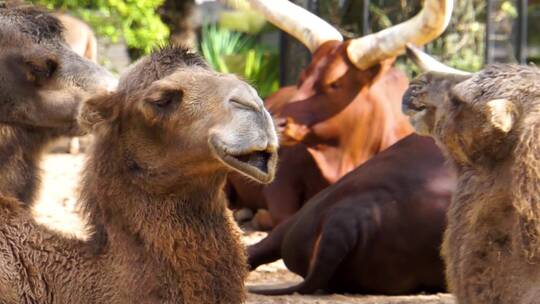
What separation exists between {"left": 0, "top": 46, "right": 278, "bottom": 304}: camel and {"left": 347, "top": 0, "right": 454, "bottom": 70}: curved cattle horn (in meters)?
4.11

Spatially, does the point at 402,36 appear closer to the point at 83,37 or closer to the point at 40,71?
the point at 40,71

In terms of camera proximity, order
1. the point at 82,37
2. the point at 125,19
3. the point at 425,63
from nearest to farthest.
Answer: the point at 425,63, the point at 82,37, the point at 125,19

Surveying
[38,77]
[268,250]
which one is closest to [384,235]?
[268,250]

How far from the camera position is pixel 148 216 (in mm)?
4289

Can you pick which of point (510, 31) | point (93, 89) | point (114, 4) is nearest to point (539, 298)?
point (93, 89)

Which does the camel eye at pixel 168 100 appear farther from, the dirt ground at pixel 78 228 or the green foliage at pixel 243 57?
the green foliage at pixel 243 57

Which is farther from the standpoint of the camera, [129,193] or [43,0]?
[43,0]

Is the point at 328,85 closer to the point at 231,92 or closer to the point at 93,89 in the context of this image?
the point at 93,89

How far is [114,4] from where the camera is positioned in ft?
41.5

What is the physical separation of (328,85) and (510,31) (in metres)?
7.38

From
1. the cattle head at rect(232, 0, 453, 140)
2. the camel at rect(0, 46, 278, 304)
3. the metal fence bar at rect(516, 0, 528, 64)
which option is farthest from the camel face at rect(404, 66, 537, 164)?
the metal fence bar at rect(516, 0, 528, 64)

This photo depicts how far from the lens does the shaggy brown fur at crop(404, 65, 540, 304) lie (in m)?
4.85

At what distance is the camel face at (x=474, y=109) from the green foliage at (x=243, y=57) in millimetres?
8261

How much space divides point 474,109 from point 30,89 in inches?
76.7
